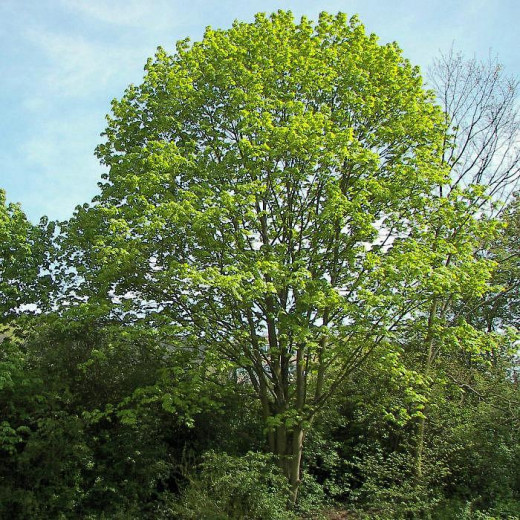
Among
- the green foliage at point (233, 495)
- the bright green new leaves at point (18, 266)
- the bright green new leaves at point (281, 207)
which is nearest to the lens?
the green foliage at point (233, 495)

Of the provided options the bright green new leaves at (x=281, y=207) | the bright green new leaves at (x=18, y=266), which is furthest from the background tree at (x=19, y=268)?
the bright green new leaves at (x=281, y=207)

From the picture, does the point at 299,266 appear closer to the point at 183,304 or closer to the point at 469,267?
the point at 183,304

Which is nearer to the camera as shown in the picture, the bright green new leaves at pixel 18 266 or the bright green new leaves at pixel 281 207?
the bright green new leaves at pixel 281 207

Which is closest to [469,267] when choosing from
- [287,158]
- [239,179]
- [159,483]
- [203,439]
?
[287,158]

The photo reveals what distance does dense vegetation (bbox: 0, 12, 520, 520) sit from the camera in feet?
33.1

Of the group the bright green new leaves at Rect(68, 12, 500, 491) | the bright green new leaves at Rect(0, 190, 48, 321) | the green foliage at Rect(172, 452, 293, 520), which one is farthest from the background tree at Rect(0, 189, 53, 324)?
the green foliage at Rect(172, 452, 293, 520)

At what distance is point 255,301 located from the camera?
1104 centimetres

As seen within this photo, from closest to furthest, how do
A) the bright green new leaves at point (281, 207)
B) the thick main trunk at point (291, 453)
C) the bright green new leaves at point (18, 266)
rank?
1. the bright green new leaves at point (281, 207)
2. the thick main trunk at point (291, 453)
3. the bright green new leaves at point (18, 266)

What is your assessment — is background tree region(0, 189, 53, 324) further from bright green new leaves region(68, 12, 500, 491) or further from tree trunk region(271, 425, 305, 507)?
tree trunk region(271, 425, 305, 507)

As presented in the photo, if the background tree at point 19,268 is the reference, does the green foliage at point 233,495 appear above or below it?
below

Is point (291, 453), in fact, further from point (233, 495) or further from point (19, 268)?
point (19, 268)

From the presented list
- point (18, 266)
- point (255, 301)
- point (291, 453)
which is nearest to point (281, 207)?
point (255, 301)

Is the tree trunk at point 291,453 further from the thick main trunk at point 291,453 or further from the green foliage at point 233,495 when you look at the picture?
the green foliage at point 233,495

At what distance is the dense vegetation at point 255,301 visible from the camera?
10.1 m
